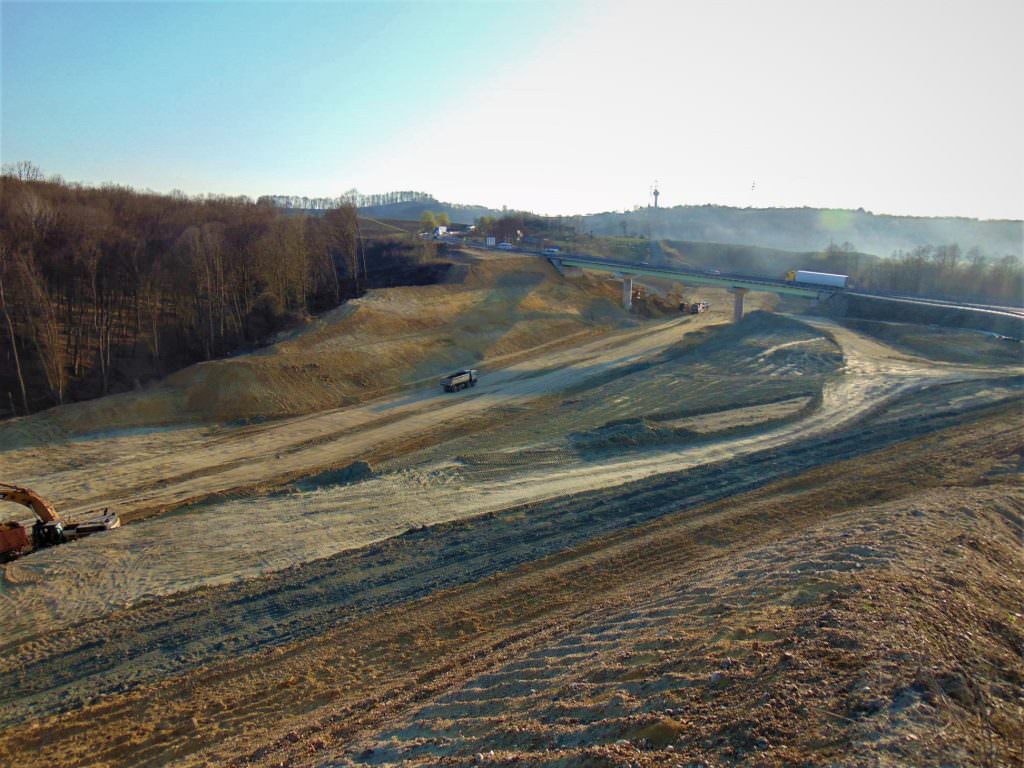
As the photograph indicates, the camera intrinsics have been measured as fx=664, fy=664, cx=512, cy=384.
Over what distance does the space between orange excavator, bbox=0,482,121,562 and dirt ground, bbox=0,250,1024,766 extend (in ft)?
2.84

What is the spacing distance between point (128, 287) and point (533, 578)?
3688 centimetres

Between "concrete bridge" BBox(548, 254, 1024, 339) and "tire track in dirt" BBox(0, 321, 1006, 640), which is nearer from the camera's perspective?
"tire track in dirt" BBox(0, 321, 1006, 640)

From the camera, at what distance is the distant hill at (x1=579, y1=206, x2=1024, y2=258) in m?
160

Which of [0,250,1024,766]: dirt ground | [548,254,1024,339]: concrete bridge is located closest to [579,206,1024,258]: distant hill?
[548,254,1024,339]: concrete bridge

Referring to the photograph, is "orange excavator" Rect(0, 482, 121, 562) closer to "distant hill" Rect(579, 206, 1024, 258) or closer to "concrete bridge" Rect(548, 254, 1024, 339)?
"concrete bridge" Rect(548, 254, 1024, 339)

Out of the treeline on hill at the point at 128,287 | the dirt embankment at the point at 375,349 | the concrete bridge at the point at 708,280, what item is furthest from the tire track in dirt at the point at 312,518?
the concrete bridge at the point at 708,280

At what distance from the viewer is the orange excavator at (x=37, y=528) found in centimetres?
1742

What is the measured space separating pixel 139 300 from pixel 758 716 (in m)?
47.3

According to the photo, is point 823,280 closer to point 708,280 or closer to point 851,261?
point 708,280

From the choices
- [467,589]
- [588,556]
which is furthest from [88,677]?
[588,556]

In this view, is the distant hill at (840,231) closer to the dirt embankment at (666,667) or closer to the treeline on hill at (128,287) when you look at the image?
the treeline on hill at (128,287)

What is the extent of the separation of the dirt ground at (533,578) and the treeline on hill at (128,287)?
27.3 ft

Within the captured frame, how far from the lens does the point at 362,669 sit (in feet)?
38.8

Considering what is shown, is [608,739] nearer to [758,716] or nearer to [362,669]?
[758,716]
